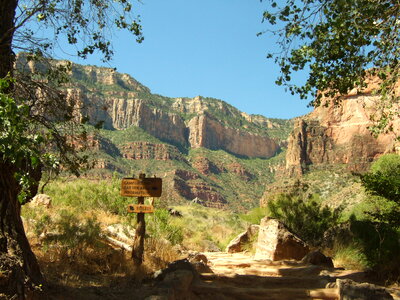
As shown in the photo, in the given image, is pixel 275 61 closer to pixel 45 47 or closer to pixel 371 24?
pixel 371 24

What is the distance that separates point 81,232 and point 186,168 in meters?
103

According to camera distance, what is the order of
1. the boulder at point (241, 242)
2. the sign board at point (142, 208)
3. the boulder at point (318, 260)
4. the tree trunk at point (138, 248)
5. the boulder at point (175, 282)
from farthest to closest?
the boulder at point (241, 242) < the boulder at point (318, 260) < the sign board at point (142, 208) < the tree trunk at point (138, 248) < the boulder at point (175, 282)

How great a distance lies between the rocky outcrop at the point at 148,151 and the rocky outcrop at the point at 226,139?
2301 centimetres

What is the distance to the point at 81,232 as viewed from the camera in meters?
8.23

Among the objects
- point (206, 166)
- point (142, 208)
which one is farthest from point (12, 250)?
point (206, 166)

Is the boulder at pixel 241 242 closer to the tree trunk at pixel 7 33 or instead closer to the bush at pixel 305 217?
the bush at pixel 305 217

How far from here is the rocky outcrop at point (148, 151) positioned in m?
96.9

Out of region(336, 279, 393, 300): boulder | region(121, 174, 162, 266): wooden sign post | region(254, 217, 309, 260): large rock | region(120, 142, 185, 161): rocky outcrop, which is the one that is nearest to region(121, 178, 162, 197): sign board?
region(121, 174, 162, 266): wooden sign post

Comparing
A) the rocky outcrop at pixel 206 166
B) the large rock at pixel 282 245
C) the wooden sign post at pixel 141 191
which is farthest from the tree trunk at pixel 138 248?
the rocky outcrop at pixel 206 166

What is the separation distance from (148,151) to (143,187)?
3858 inches

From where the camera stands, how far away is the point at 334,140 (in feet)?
303

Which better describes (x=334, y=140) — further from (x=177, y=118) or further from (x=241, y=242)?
(x=241, y=242)

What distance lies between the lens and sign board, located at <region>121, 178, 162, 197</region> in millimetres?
8201

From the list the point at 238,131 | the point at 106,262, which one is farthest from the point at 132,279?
the point at 238,131
